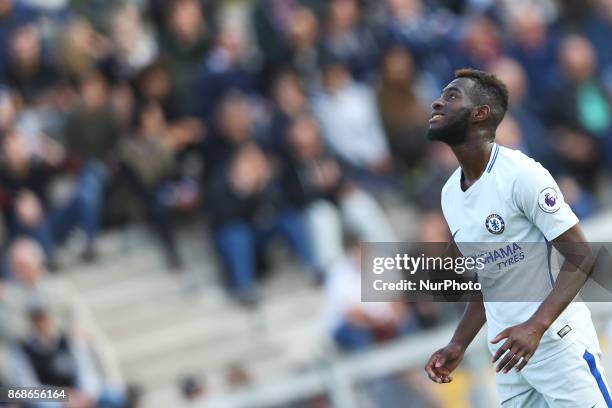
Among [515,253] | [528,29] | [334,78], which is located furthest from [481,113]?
[528,29]

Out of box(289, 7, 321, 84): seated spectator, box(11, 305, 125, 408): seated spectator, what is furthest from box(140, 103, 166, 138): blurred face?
box(11, 305, 125, 408): seated spectator

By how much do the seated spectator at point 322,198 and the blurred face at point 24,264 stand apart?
2.51 m

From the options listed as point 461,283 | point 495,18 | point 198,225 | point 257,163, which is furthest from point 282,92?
point 461,283

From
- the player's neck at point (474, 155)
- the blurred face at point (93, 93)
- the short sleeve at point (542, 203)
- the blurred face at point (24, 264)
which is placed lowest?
the short sleeve at point (542, 203)

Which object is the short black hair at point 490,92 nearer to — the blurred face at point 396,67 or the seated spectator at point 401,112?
the seated spectator at point 401,112

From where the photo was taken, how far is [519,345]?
4645 mm

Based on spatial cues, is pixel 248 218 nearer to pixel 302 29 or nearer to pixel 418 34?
pixel 302 29

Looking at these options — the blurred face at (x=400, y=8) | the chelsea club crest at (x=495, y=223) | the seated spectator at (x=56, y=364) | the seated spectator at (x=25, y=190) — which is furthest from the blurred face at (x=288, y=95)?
the chelsea club crest at (x=495, y=223)

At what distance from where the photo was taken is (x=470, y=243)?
200 inches

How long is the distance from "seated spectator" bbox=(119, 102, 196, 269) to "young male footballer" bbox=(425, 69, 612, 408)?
19.5ft

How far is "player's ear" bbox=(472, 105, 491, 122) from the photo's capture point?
487 centimetres

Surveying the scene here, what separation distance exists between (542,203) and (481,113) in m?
0.44

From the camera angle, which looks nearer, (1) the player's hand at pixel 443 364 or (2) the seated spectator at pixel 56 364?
(1) the player's hand at pixel 443 364

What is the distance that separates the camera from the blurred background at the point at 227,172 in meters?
9.98
